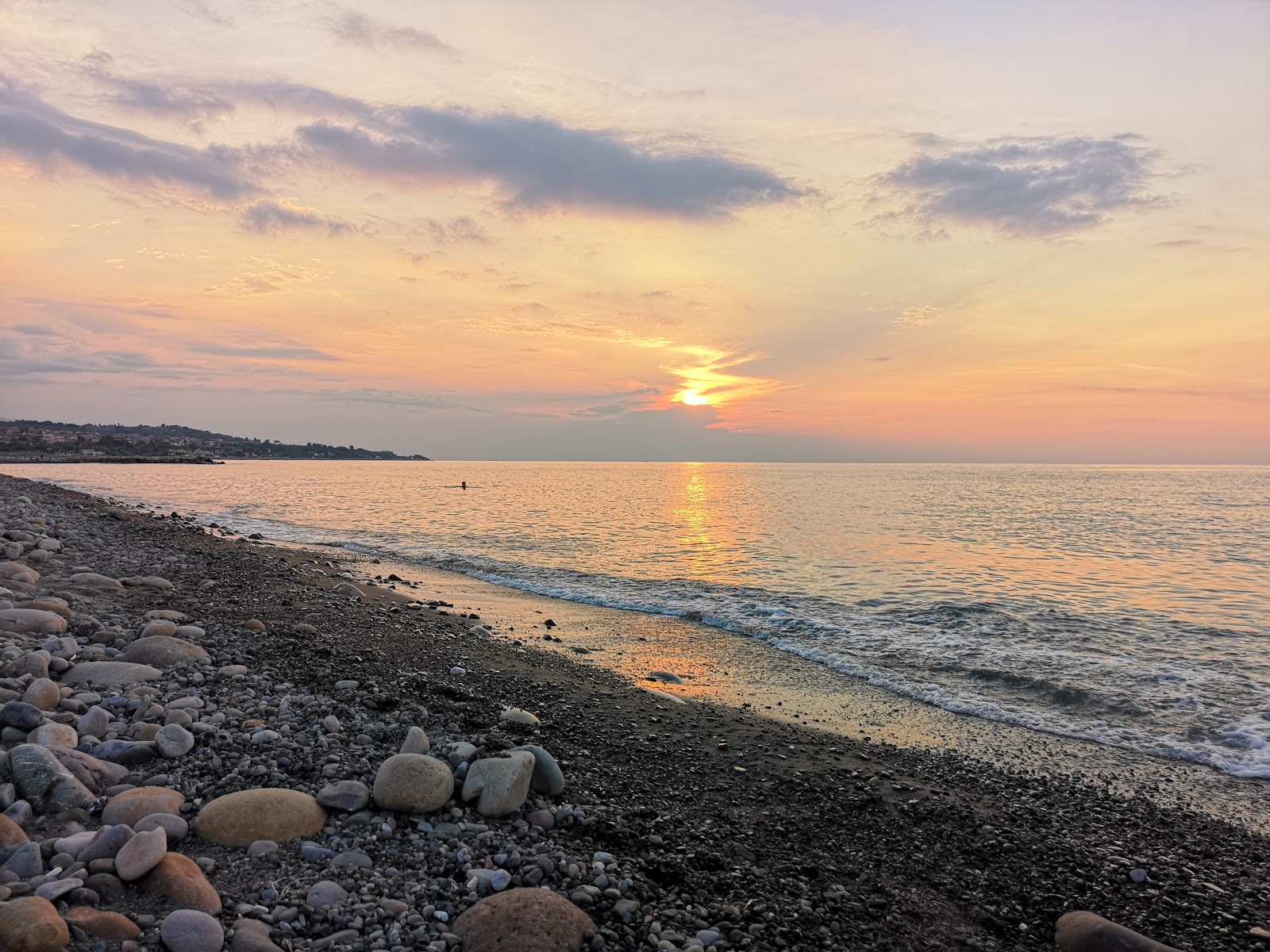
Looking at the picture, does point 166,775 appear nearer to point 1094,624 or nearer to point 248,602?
point 248,602

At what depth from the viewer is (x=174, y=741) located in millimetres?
6398

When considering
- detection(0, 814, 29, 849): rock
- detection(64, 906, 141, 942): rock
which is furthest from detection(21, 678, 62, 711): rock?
detection(64, 906, 141, 942): rock

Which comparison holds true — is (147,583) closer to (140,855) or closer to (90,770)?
(90,770)

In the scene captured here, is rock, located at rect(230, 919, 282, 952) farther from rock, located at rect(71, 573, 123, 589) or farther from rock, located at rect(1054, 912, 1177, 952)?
rock, located at rect(71, 573, 123, 589)

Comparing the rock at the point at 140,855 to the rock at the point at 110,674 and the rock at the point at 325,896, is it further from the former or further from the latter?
the rock at the point at 110,674

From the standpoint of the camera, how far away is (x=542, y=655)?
13.2m

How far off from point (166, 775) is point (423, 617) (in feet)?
32.3

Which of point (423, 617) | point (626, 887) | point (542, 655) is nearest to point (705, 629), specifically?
point (542, 655)

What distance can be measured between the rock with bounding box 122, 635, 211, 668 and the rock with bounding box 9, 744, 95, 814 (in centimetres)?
365

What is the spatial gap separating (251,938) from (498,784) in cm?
231

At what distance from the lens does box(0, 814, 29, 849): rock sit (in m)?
4.45

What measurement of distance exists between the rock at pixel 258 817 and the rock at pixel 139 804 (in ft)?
0.92

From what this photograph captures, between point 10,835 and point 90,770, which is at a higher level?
point 10,835

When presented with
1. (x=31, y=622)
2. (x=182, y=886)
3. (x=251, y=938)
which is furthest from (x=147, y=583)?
(x=251, y=938)
